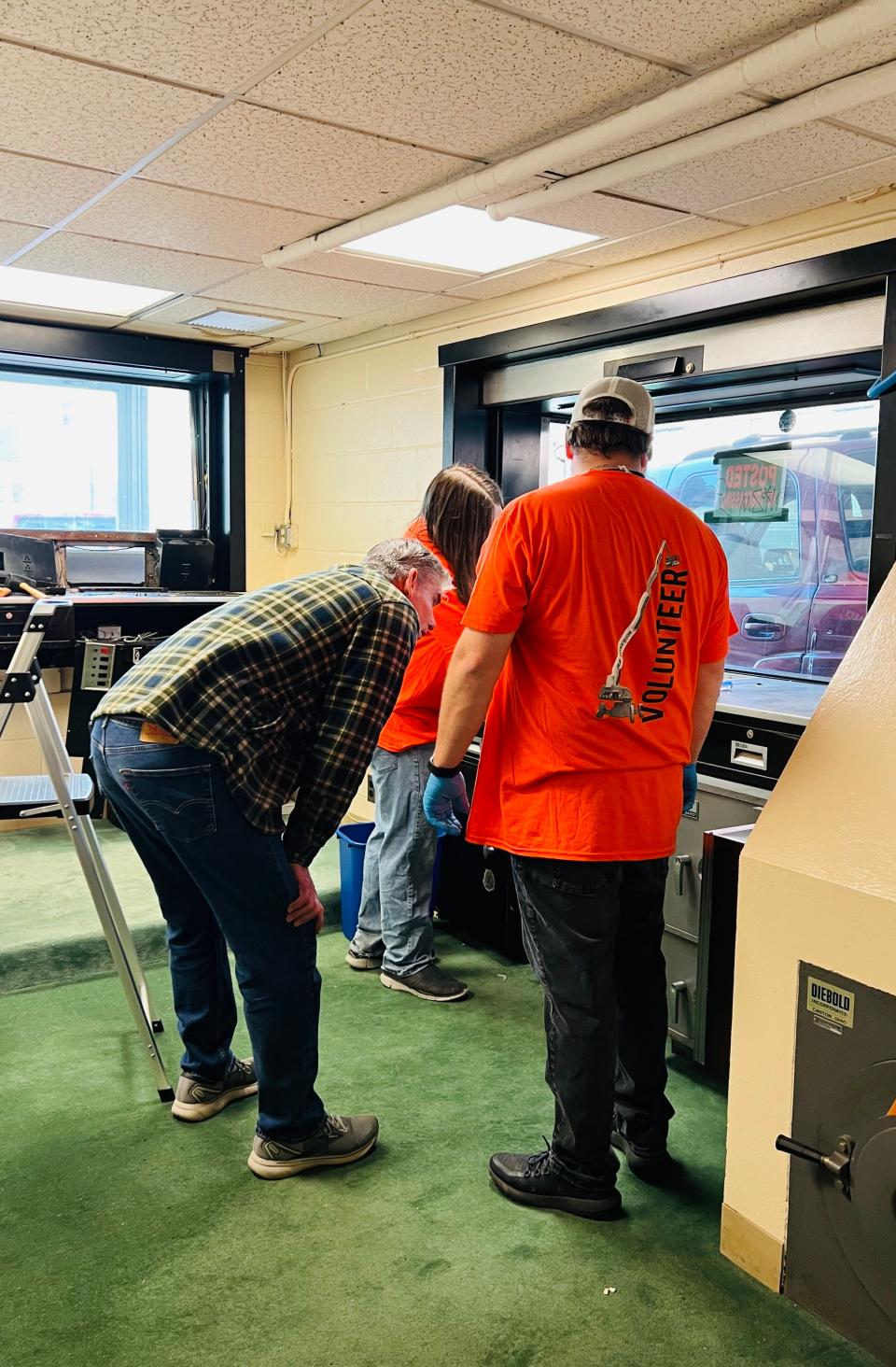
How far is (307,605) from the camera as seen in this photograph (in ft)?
6.45

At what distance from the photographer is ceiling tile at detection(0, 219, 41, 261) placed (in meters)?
3.18

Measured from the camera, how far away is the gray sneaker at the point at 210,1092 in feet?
7.74

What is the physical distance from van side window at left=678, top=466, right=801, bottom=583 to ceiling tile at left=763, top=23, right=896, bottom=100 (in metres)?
1.19

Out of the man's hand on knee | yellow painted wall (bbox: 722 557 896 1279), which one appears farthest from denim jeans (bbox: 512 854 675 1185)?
the man's hand on knee

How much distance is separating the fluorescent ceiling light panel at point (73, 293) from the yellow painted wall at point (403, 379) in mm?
899

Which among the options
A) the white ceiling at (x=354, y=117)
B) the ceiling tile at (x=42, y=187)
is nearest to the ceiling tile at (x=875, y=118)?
the white ceiling at (x=354, y=117)

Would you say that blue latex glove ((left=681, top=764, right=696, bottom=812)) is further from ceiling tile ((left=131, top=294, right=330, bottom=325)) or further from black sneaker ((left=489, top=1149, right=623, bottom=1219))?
ceiling tile ((left=131, top=294, right=330, bottom=325))

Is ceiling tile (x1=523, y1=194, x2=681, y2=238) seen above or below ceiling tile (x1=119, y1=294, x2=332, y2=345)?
below

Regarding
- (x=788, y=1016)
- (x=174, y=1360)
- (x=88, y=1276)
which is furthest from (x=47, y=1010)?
(x=788, y=1016)

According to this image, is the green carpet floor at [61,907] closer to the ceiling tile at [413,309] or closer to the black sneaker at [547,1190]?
the black sneaker at [547,1190]

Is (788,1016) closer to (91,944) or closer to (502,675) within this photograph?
(502,675)

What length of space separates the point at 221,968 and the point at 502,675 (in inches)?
37.2

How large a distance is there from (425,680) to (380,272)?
1496 mm

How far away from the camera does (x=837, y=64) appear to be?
1981 millimetres
